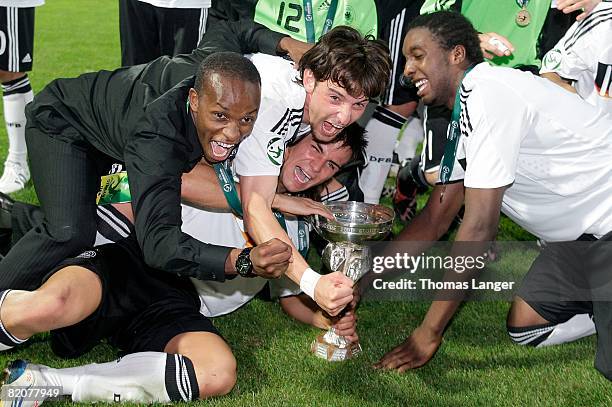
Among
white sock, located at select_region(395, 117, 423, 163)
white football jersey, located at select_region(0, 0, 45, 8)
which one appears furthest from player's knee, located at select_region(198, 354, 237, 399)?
white football jersey, located at select_region(0, 0, 45, 8)

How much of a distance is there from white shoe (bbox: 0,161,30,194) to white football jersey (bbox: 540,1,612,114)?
12.4 feet

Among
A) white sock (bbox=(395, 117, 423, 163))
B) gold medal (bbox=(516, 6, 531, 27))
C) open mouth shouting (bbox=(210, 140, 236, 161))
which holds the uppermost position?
gold medal (bbox=(516, 6, 531, 27))

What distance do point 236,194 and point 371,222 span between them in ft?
2.29

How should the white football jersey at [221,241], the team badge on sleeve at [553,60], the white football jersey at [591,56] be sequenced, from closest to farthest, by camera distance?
1. the white football jersey at [221,241]
2. the white football jersey at [591,56]
3. the team badge on sleeve at [553,60]

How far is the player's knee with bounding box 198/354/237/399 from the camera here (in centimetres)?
383

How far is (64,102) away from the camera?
13.8 ft

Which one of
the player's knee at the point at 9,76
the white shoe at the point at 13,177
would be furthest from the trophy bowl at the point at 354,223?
the player's knee at the point at 9,76

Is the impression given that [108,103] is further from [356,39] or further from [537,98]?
[537,98]

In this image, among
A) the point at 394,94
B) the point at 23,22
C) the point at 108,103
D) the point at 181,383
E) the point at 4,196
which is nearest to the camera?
the point at 181,383

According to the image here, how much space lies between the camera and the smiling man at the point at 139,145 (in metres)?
3.58

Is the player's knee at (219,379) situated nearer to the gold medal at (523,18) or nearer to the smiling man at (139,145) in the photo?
the smiling man at (139,145)

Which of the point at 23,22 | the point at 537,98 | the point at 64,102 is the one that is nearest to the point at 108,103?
the point at 64,102

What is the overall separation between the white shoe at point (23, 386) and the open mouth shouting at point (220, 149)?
1.16m

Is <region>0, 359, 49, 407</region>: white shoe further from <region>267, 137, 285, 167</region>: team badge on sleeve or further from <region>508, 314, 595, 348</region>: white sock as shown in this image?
<region>508, 314, 595, 348</region>: white sock
